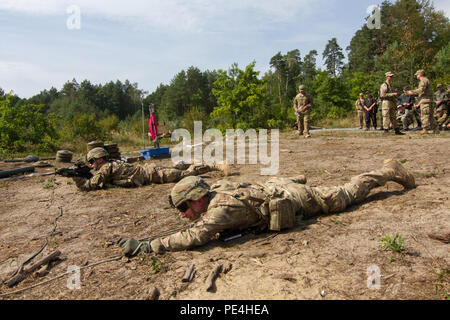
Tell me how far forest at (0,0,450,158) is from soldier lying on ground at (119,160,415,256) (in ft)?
30.6

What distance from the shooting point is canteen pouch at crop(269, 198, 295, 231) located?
3195mm

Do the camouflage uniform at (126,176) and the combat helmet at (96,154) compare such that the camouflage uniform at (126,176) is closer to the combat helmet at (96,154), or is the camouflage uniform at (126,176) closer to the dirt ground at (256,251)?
the combat helmet at (96,154)

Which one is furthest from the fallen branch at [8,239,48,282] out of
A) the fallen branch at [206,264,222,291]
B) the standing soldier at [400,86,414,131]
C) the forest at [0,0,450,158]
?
the standing soldier at [400,86,414,131]

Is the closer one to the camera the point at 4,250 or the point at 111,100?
the point at 4,250

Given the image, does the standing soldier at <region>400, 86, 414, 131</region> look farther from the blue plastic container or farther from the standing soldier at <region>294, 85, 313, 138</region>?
the blue plastic container

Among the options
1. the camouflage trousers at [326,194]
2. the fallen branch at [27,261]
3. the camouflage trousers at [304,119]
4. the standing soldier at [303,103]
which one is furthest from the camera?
the camouflage trousers at [304,119]

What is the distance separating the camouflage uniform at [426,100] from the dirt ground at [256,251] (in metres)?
4.65

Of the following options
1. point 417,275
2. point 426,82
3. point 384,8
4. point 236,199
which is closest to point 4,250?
point 236,199

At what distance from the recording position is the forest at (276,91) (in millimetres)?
14688

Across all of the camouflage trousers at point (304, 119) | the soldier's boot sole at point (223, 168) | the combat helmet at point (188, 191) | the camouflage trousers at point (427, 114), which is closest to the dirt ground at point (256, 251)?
the combat helmet at point (188, 191)

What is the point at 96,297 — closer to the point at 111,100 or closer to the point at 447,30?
the point at 447,30

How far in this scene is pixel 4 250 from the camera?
3455mm

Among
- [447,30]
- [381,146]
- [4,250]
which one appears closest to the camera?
[4,250]
